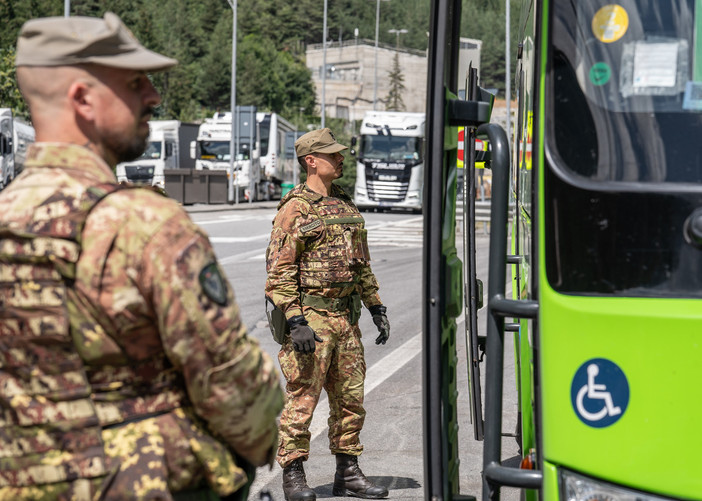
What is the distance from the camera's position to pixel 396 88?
432ft

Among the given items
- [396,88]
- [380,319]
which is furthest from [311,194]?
[396,88]

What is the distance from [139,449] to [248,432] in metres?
0.24

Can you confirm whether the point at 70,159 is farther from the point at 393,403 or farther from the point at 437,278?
the point at 393,403

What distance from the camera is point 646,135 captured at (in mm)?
2902

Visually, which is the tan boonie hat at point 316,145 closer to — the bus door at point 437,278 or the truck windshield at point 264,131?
the bus door at point 437,278

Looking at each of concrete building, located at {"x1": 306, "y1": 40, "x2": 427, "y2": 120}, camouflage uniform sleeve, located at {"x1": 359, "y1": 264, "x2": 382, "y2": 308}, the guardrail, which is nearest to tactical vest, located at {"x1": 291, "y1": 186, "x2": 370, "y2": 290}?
camouflage uniform sleeve, located at {"x1": 359, "y1": 264, "x2": 382, "y2": 308}

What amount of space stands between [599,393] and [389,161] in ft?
126

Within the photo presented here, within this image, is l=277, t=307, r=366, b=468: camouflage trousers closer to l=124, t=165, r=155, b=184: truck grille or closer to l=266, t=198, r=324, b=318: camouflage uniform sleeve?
l=266, t=198, r=324, b=318: camouflage uniform sleeve

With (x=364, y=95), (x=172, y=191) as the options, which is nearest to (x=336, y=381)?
(x=172, y=191)

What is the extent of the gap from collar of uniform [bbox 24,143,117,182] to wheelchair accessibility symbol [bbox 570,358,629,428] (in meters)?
1.21

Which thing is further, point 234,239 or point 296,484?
point 234,239

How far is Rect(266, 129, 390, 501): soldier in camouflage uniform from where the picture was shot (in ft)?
18.1

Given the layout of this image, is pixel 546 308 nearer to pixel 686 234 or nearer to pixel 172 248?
pixel 686 234

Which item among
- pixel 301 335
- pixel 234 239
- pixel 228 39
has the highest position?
pixel 228 39
